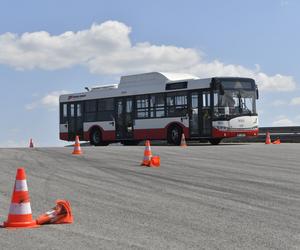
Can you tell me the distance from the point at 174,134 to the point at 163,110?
1.26 m

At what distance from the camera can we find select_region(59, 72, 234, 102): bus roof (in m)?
26.8

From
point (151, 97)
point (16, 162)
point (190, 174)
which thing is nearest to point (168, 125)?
point (151, 97)

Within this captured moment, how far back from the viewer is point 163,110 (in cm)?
2788

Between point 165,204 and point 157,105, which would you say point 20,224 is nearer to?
point 165,204

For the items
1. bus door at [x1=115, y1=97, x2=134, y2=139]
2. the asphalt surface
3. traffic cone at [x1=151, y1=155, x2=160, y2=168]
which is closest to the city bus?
bus door at [x1=115, y1=97, x2=134, y2=139]

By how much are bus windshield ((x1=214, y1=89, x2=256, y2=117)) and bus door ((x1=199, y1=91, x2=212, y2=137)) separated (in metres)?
0.31

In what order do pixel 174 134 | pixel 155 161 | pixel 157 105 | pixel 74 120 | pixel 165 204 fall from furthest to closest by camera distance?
1. pixel 74 120
2. pixel 157 105
3. pixel 174 134
4. pixel 155 161
5. pixel 165 204

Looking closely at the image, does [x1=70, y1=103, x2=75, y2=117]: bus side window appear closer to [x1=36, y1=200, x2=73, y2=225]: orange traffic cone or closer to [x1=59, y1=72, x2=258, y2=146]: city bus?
[x1=59, y1=72, x2=258, y2=146]: city bus

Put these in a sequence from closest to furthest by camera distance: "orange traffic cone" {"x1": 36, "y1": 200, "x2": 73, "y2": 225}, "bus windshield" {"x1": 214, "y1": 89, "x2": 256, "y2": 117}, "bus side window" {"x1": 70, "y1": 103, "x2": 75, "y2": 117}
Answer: "orange traffic cone" {"x1": 36, "y1": 200, "x2": 73, "y2": 225}, "bus windshield" {"x1": 214, "y1": 89, "x2": 256, "y2": 117}, "bus side window" {"x1": 70, "y1": 103, "x2": 75, "y2": 117}

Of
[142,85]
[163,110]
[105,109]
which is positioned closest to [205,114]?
[163,110]

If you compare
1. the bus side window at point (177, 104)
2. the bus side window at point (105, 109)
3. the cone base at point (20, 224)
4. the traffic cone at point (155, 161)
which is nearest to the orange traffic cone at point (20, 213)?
the cone base at point (20, 224)

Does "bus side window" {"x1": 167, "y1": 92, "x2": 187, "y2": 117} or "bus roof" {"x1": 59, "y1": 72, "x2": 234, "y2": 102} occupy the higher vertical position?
"bus roof" {"x1": 59, "y1": 72, "x2": 234, "y2": 102}

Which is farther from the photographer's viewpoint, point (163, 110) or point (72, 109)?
point (72, 109)

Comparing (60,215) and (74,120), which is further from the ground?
(74,120)
